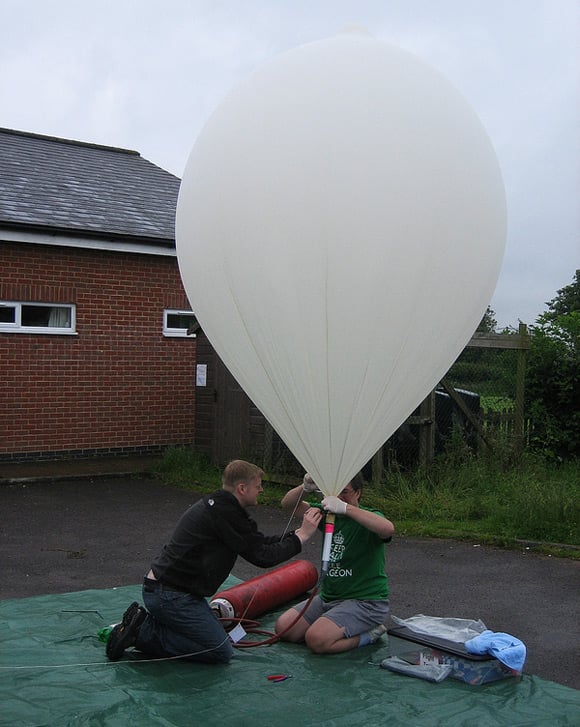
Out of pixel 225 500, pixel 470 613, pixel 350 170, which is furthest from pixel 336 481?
pixel 470 613

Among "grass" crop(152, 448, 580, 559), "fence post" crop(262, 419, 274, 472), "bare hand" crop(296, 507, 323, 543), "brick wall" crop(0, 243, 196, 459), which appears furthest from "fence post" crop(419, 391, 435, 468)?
"brick wall" crop(0, 243, 196, 459)

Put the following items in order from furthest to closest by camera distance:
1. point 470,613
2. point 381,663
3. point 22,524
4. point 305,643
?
point 22,524 → point 470,613 → point 305,643 → point 381,663

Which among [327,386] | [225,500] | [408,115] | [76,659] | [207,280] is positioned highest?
[408,115]

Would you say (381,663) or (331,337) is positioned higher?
(331,337)

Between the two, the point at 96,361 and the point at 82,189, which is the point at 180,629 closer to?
the point at 96,361

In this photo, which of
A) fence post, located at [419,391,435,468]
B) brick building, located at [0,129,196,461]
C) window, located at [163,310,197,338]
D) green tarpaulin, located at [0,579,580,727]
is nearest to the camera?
green tarpaulin, located at [0,579,580,727]

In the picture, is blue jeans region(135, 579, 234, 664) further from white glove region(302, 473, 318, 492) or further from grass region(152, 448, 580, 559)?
grass region(152, 448, 580, 559)

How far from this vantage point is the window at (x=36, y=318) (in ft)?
45.9

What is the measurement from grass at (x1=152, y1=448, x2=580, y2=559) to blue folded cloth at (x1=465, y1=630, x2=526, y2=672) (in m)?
3.48

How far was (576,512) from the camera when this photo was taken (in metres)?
8.95

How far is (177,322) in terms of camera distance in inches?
627

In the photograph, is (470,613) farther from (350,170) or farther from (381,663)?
(350,170)

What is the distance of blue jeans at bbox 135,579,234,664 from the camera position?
5.30m

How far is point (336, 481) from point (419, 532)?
15.5ft
